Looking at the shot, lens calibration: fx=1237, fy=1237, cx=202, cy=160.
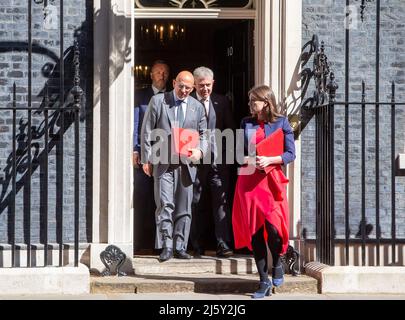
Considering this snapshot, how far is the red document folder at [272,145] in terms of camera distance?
1061 cm

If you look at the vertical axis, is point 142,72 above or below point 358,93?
above

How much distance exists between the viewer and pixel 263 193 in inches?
416

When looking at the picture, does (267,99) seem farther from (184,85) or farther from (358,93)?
(358,93)

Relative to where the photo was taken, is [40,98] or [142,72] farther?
[142,72]

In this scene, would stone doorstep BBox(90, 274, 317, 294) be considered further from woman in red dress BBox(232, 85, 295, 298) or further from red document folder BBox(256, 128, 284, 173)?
red document folder BBox(256, 128, 284, 173)

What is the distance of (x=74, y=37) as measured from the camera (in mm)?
11477

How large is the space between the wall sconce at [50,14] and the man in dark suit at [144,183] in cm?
121

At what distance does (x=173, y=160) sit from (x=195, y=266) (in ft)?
3.32

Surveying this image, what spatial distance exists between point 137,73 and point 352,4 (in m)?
2.69

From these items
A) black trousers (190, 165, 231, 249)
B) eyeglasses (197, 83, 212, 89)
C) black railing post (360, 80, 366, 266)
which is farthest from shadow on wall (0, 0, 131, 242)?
black railing post (360, 80, 366, 266)

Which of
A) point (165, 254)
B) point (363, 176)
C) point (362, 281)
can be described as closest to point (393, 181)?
point (363, 176)

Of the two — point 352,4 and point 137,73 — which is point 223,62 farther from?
point 352,4

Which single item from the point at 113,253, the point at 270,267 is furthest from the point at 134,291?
the point at 270,267

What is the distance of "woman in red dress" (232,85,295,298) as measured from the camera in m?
10.5
